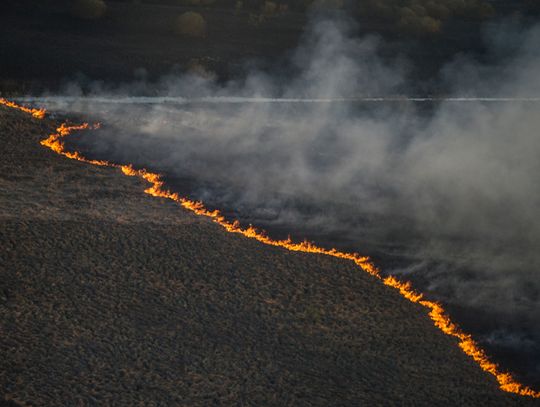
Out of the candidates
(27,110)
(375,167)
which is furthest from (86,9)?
(375,167)

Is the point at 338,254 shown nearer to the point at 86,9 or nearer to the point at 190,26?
the point at 190,26

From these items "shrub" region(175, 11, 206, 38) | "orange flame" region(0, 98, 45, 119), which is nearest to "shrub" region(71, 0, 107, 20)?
"shrub" region(175, 11, 206, 38)

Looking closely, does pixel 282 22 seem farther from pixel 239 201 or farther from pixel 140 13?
pixel 239 201

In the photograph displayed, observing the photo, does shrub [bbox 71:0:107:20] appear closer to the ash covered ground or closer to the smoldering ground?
the ash covered ground

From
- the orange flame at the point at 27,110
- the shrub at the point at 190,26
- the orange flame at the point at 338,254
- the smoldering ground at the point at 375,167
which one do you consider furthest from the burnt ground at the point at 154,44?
the orange flame at the point at 338,254

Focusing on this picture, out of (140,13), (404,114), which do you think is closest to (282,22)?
(140,13)
